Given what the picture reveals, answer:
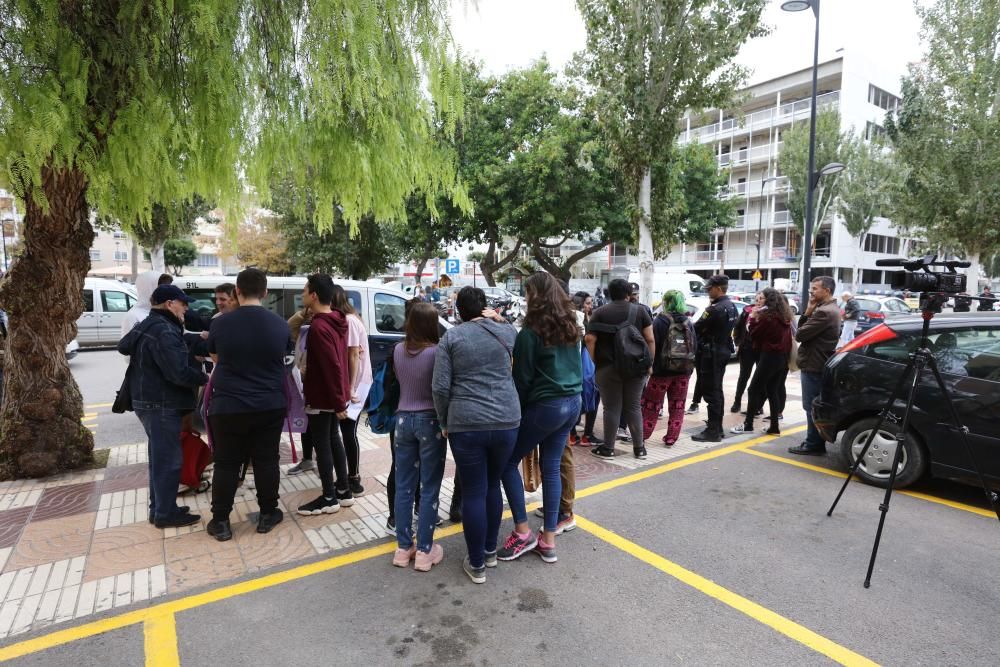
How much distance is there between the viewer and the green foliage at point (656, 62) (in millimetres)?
11930

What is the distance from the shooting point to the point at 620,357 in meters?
5.62

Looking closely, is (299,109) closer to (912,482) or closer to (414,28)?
(414,28)

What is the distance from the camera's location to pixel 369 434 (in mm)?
6824

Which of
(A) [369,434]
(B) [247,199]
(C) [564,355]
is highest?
(B) [247,199]

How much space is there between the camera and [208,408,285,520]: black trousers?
3709 millimetres

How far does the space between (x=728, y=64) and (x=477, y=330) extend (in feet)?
39.7

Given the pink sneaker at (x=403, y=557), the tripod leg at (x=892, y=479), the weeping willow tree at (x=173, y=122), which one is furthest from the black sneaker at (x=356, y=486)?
the tripod leg at (x=892, y=479)

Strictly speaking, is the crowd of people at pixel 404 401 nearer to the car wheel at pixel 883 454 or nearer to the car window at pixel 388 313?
the car wheel at pixel 883 454

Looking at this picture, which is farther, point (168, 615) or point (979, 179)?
point (979, 179)

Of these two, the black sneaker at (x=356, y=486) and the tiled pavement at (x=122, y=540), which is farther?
the black sneaker at (x=356, y=486)

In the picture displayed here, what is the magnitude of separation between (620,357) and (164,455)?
159 inches

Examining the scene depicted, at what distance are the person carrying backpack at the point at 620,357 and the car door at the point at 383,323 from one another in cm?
302

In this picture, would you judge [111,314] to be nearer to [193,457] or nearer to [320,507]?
[193,457]

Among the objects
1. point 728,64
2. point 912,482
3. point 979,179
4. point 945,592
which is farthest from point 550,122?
point 945,592
